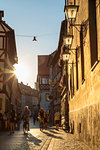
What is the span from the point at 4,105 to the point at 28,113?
8048 millimetres

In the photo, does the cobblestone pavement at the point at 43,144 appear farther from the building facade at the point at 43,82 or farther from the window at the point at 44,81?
the window at the point at 44,81

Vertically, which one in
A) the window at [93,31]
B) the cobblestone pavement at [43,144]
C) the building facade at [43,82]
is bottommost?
the cobblestone pavement at [43,144]

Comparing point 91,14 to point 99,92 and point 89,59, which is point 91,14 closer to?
point 89,59

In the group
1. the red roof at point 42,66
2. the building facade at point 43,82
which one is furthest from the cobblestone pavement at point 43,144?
the red roof at point 42,66

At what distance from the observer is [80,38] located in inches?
452

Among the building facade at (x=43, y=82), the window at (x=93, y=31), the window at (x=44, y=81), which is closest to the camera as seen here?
the window at (x=93, y=31)

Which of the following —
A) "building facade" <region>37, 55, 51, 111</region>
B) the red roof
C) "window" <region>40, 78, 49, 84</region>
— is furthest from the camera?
the red roof

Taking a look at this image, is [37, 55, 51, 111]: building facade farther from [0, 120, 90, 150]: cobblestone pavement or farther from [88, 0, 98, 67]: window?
[88, 0, 98, 67]: window

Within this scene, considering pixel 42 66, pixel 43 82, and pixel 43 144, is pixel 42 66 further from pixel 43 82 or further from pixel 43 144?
pixel 43 144

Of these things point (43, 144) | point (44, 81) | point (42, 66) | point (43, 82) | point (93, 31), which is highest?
point (42, 66)

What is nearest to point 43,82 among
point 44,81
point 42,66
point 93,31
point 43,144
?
point 44,81

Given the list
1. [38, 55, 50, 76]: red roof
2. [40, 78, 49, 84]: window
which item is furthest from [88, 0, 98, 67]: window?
[38, 55, 50, 76]: red roof

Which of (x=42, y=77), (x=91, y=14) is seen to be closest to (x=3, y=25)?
(x=91, y=14)

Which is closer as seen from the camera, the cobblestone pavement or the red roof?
the cobblestone pavement
